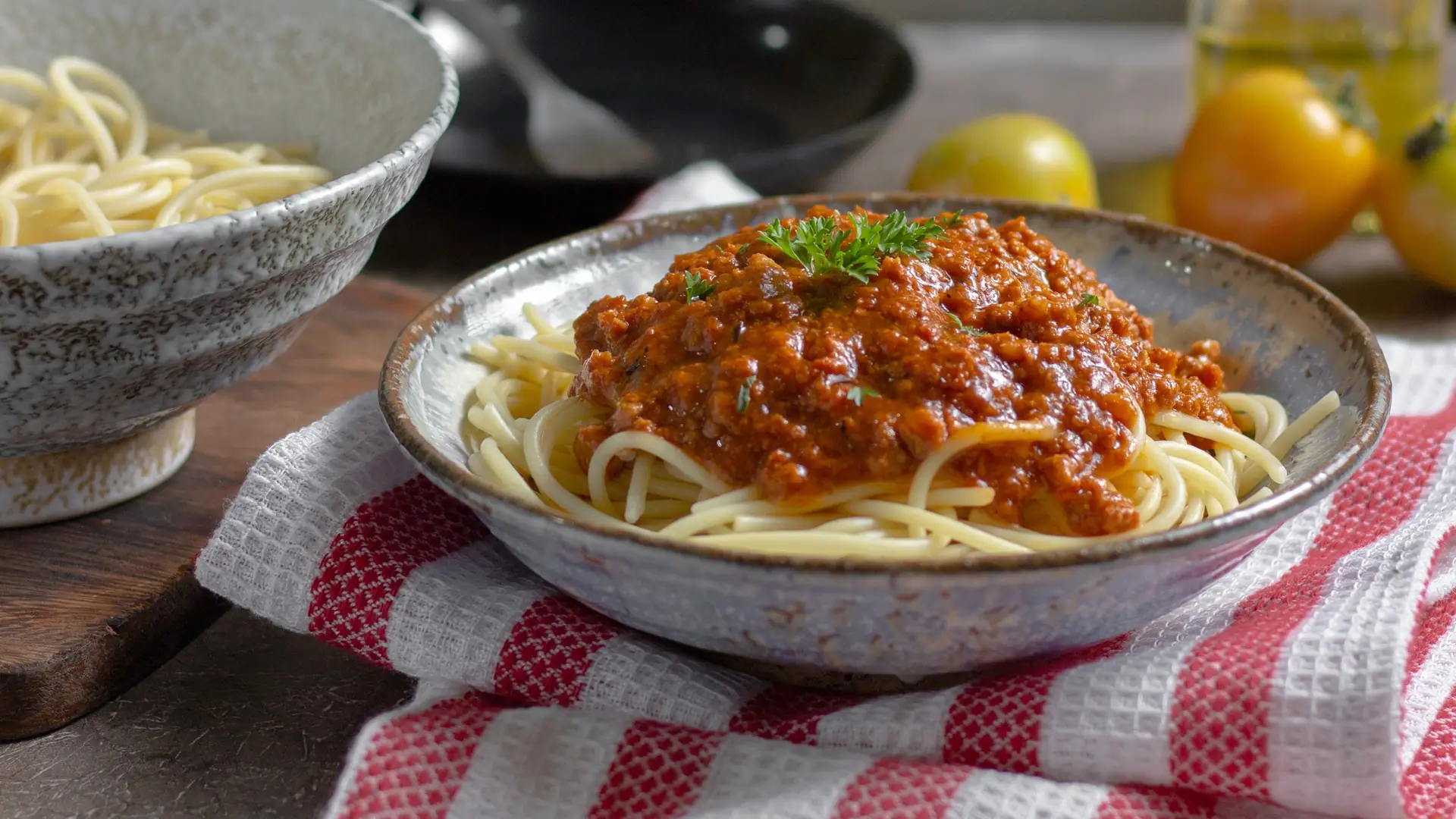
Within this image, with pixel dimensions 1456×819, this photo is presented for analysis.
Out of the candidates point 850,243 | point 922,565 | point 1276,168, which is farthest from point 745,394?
point 1276,168

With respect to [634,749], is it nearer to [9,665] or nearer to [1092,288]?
[9,665]

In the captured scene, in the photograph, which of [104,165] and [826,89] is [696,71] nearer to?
[826,89]

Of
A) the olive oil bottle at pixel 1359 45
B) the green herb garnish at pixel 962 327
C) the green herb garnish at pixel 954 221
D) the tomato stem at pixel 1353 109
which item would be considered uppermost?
the olive oil bottle at pixel 1359 45

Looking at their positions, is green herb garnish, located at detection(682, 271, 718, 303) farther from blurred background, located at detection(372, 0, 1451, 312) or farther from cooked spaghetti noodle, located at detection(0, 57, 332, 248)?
blurred background, located at detection(372, 0, 1451, 312)

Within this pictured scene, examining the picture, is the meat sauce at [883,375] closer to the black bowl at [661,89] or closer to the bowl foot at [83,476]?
the bowl foot at [83,476]

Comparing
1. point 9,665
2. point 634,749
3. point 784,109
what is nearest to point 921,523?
point 634,749

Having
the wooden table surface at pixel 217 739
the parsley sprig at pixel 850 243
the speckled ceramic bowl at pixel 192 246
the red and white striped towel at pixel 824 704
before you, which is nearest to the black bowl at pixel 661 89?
the speckled ceramic bowl at pixel 192 246

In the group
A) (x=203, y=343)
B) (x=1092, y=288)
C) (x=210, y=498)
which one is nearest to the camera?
(x=203, y=343)
